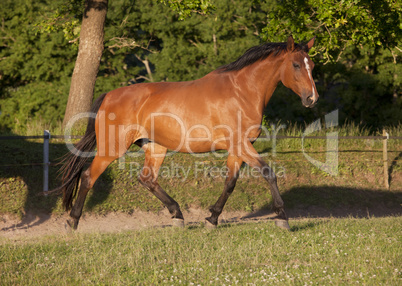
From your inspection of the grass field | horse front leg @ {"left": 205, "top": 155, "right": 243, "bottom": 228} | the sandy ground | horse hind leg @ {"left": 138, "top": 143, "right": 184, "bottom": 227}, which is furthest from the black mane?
the sandy ground

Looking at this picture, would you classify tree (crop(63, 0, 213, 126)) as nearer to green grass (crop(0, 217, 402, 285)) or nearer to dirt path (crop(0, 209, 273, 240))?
dirt path (crop(0, 209, 273, 240))

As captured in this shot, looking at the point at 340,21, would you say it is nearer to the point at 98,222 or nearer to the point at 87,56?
the point at 87,56

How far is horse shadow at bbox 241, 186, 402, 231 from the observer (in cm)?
1058

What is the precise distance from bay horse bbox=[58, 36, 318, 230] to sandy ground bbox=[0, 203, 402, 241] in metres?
1.09

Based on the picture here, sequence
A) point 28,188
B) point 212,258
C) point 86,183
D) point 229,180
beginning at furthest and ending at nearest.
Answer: point 28,188, point 86,183, point 229,180, point 212,258

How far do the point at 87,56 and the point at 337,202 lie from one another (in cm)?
706

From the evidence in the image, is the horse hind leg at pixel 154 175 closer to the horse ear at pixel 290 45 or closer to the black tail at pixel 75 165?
the black tail at pixel 75 165

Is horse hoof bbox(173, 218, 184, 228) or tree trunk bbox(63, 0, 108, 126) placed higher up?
tree trunk bbox(63, 0, 108, 126)

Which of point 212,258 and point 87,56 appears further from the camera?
point 87,56

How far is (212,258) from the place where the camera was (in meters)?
4.98

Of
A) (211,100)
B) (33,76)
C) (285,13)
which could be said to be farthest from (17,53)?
(211,100)

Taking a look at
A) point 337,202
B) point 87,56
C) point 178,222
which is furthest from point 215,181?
point 87,56

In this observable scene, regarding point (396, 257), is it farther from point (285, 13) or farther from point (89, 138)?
point (285, 13)

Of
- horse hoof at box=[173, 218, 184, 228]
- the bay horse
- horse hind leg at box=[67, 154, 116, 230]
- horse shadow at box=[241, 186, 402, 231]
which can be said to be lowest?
horse shadow at box=[241, 186, 402, 231]
